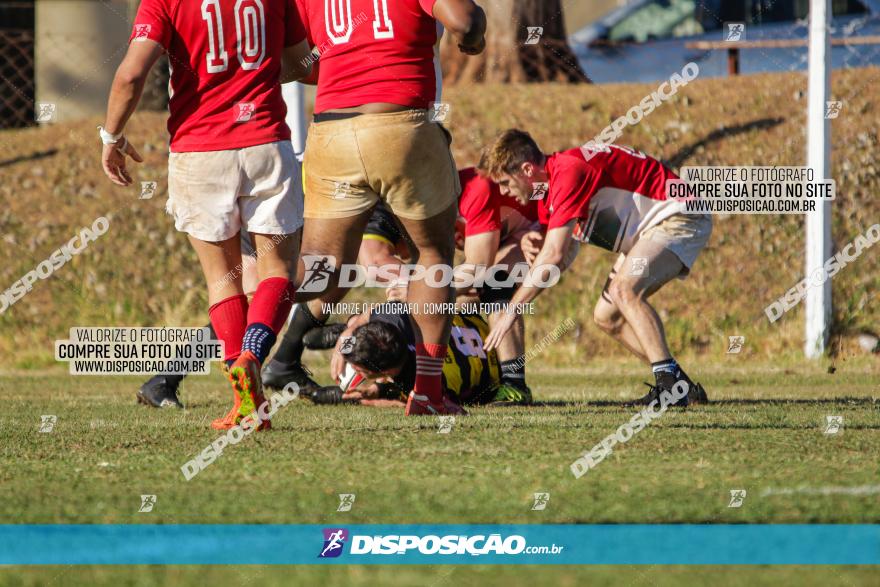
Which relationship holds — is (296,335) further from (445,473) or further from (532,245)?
(445,473)

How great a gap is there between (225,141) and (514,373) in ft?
8.41

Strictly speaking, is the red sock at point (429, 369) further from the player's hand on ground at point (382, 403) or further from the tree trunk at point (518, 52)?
the tree trunk at point (518, 52)

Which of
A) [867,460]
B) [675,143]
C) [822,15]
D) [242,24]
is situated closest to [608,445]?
[867,460]

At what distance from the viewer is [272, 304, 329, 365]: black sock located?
7.62 meters

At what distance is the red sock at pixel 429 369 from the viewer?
6277 millimetres

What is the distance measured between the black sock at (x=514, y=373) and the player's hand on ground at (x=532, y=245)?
631 mm

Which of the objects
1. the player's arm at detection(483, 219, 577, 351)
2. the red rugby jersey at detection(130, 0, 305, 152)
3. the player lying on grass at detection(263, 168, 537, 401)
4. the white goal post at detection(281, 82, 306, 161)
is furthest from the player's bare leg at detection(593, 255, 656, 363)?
the white goal post at detection(281, 82, 306, 161)

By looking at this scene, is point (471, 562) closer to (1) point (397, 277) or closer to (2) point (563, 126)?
(1) point (397, 277)

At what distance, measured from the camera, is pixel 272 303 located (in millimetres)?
5645

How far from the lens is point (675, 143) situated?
44.0 feet

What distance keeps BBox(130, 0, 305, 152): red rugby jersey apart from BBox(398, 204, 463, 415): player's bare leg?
816 millimetres

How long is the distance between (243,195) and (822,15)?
5983 millimetres

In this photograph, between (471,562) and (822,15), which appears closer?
(471,562)

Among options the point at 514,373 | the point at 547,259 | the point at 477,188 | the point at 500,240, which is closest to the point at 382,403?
the point at 514,373
